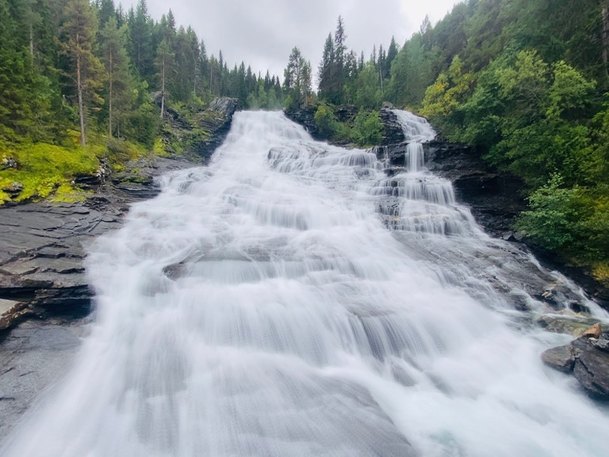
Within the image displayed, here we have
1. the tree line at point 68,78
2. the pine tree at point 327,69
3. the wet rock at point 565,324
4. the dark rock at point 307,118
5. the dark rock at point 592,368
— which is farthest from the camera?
the pine tree at point 327,69

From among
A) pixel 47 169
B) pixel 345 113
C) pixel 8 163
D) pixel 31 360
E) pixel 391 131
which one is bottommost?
pixel 31 360

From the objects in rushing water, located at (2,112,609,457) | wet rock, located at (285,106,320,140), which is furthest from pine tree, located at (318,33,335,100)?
rushing water, located at (2,112,609,457)

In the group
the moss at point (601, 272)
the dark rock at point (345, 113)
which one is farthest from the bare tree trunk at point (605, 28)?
the dark rock at point (345, 113)

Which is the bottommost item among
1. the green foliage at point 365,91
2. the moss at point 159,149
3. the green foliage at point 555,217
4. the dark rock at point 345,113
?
the green foliage at point 555,217

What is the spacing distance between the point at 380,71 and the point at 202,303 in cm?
6932

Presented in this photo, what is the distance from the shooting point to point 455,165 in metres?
19.6

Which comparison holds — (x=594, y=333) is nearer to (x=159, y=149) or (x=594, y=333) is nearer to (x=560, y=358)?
(x=560, y=358)

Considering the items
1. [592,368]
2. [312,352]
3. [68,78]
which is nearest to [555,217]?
[592,368]

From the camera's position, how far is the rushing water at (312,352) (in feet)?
18.4

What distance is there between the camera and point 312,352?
7918 mm

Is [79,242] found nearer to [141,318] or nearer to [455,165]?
[141,318]

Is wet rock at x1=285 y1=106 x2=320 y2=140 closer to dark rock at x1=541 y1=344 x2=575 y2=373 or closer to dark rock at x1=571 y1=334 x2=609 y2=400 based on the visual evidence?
dark rock at x1=541 y1=344 x2=575 y2=373

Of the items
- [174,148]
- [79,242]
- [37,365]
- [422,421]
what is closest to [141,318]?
[37,365]

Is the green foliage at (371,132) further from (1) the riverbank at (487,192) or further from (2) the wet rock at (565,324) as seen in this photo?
(2) the wet rock at (565,324)
